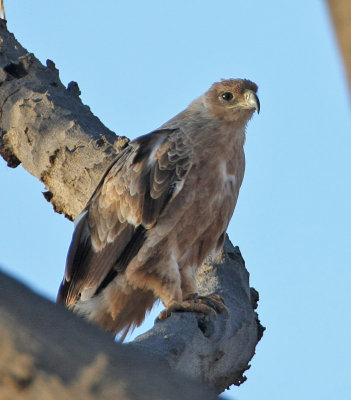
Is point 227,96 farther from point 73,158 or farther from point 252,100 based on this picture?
point 73,158

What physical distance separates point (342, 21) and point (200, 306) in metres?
4.16

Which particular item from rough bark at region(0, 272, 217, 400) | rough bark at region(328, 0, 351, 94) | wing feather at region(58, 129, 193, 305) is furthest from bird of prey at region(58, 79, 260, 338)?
rough bark at region(328, 0, 351, 94)

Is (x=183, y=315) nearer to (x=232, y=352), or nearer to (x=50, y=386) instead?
(x=232, y=352)

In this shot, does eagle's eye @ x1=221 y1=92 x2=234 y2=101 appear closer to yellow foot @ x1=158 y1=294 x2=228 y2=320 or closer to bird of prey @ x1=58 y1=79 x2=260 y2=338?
bird of prey @ x1=58 y1=79 x2=260 y2=338

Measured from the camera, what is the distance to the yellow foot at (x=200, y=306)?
5.13m

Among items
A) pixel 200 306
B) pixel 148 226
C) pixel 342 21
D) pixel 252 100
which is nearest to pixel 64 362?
pixel 342 21

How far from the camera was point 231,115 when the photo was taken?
6.76 meters

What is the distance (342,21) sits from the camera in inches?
45.8

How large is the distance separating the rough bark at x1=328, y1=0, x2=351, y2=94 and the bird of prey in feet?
15.6

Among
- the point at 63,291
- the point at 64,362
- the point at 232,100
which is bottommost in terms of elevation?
the point at 64,362

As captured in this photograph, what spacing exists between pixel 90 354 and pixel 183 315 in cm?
363

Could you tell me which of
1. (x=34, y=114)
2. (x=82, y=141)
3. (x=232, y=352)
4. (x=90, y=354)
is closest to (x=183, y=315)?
(x=232, y=352)

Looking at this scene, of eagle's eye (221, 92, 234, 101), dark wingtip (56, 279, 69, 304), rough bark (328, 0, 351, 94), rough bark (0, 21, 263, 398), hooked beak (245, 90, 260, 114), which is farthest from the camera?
eagle's eye (221, 92, 234, 101)

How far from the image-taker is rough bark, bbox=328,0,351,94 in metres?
1.16
